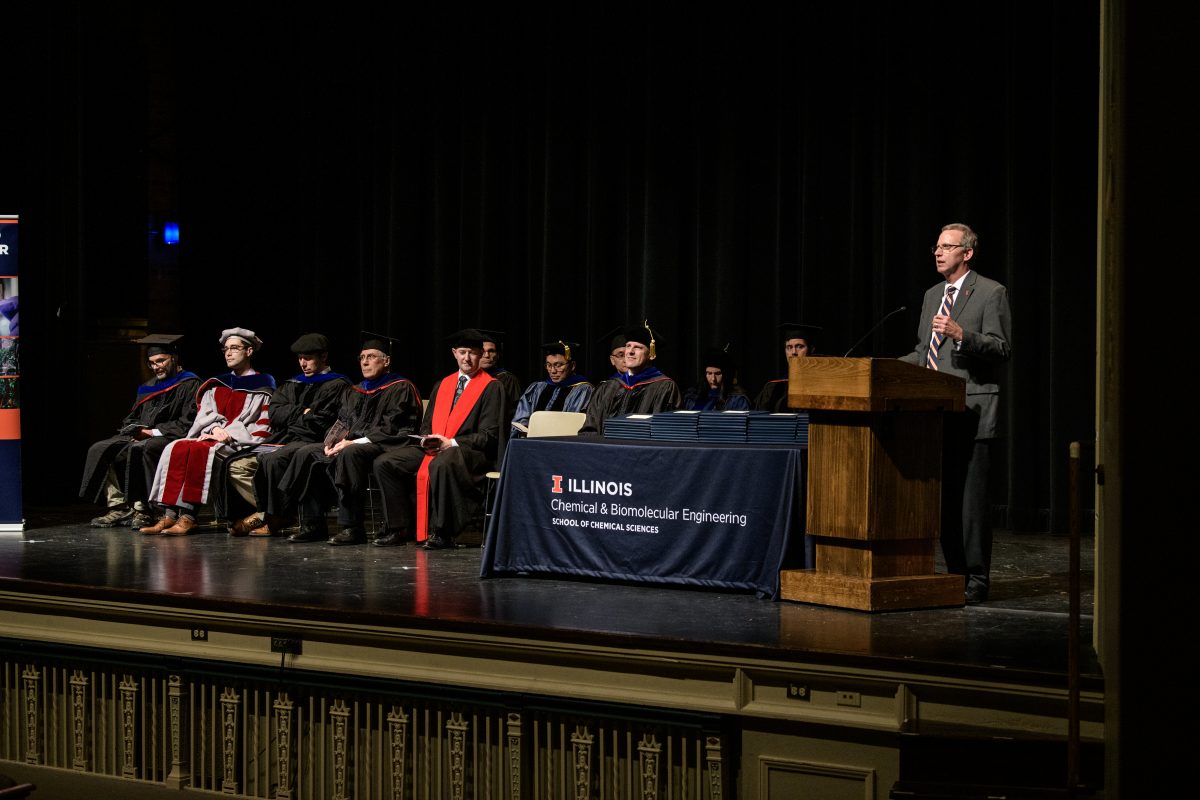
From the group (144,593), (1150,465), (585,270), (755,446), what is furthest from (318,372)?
(1150,465)

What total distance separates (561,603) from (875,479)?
44.3 inches

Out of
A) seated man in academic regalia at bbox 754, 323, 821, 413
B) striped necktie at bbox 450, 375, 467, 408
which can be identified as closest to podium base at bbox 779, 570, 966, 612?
seated man in academic regalia at bbox 754, 323, 821, 413

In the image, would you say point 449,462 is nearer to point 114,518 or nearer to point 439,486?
point 439,486

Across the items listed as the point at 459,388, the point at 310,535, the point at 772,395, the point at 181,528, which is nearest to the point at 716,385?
the point at 772,395

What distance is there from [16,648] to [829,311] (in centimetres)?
485

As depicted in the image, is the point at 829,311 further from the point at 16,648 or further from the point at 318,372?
the point at 16,648

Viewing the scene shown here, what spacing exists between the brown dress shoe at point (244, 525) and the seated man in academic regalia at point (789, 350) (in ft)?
9.14

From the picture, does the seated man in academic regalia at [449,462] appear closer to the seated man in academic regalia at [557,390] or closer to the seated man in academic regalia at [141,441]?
the seated man in academic regalia at [557,390]

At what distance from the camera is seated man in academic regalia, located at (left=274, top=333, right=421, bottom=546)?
635 cm

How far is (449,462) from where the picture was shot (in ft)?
20.7

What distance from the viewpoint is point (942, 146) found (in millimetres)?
7352

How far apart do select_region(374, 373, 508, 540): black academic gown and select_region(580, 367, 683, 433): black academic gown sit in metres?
0.50

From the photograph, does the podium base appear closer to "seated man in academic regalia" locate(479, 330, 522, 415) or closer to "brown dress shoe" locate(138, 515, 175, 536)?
"seated man in academic regalia" locate(479, 330, 522, 415)

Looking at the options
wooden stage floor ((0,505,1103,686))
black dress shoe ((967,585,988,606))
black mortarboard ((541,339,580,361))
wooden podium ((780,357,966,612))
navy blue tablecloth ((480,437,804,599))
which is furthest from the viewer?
black mortarboard ((541,339,580,361))
